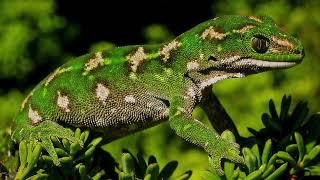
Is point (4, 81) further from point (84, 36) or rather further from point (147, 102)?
point (147, 102)

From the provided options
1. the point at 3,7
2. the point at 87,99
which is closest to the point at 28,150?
the point at 87,99

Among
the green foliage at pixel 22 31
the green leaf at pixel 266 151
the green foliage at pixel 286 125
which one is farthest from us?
the green foliage at pixel 22 31

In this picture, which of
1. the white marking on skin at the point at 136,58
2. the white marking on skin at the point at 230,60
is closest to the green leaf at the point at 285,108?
the white marking on skin at the point at 230,60

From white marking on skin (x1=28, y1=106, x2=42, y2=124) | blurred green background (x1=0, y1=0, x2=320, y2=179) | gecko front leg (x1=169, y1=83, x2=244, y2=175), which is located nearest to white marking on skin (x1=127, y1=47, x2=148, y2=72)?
gecko front leg (x1=169, y1=83, x2=244, y2=175)

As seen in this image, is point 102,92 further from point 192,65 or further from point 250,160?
point 250,160

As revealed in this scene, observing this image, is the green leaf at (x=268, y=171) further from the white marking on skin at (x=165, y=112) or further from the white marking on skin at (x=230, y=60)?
the white marking on skin at (x=165, y=112)

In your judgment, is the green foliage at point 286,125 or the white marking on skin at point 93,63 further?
the white marking on skin at point 93,63

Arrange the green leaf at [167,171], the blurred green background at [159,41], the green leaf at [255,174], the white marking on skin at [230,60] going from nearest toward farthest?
the green leaf at [255,174] < the green leaf at [167,171] < the white marking on skin at [230,60] < the blurred green background at [159,41]
